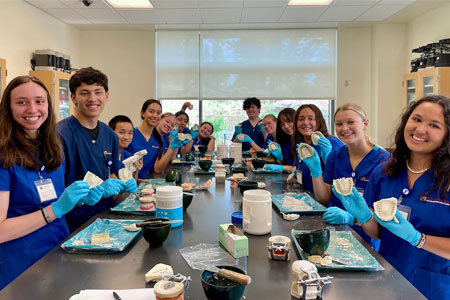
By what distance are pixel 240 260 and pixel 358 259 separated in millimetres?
377

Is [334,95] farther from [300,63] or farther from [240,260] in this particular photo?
[240,260]

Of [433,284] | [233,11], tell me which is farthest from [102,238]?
[233,11]

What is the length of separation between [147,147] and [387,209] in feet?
7.84

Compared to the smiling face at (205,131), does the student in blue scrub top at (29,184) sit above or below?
below

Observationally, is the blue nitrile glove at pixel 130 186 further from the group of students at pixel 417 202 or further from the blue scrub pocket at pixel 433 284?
the blue scrub pocket at pixel 433 284

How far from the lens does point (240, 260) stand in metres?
1.08

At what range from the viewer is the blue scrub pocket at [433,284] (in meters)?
1.22

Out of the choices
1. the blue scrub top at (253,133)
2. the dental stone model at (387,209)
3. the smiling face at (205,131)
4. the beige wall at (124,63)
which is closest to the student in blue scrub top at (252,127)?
the blue scrub top at (253,133)

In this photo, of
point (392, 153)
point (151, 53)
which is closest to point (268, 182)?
point (392, 153)

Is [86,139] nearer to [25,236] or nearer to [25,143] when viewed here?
[25,143]

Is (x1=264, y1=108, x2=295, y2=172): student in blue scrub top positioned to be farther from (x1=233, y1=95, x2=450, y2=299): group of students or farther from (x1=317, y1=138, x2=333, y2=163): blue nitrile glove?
(x1=233, y1=95, x2=450, y2=299): group of students

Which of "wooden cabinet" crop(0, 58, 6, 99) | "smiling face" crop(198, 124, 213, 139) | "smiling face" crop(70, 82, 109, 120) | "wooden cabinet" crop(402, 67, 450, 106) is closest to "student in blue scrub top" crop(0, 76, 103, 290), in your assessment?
"smiling face" crop(70, 82, 109, 120)

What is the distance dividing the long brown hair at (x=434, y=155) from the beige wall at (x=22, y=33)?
14.8 feet

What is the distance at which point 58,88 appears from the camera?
459cm
